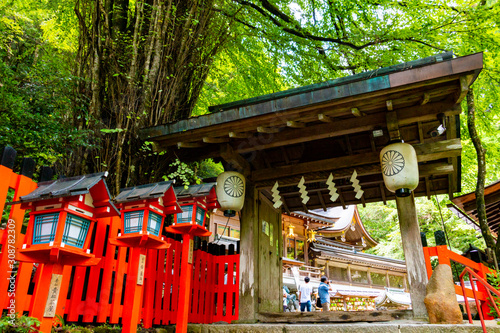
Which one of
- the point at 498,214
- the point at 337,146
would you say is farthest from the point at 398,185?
the point at 498,214

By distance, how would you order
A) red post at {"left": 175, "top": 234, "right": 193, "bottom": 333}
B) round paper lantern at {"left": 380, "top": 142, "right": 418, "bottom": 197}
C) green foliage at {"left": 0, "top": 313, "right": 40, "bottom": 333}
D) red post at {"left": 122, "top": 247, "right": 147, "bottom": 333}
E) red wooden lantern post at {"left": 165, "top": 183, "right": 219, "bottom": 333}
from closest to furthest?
1. green foliage at {"left": 0, "top": 313, "right": 40, "bottom": 333}
2. red post at {"left": 122, "top": 247, "right": 147, "bottom": 333}
3. red post at {"left": 175, "top": 234, "right": 193, "bottom": 333}
4. red wooden lantern post at {"left": 165, "top": 183, "right": 219, "bottom": 333}
5. round paper lantern at {"left": 380, "top": 142, "right": 418, "bottom": 197}

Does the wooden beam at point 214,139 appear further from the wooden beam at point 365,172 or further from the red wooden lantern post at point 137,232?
the red wooden lantern post at point 137,232

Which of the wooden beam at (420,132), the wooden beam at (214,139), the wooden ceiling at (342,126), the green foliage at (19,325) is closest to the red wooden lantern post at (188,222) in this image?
the wooden beam at (214,139)

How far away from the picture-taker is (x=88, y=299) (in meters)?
4.22

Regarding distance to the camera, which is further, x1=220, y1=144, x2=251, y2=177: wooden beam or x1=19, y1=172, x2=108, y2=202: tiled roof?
x1=220, y1=144, x2=251, y2=177: wooden beam

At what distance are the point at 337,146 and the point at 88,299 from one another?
229 inches

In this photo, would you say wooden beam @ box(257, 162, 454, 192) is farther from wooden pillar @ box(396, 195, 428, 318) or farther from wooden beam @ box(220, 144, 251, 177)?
wooden pillar @ box(396, 195, 428, 318)

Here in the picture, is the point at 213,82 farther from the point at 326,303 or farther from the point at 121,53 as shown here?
the point at 326,303

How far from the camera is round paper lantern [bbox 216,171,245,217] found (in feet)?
21.4

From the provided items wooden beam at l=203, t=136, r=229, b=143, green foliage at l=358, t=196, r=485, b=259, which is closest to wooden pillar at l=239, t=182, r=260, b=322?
wooden beam at l=203, t=136, r=229, b=143

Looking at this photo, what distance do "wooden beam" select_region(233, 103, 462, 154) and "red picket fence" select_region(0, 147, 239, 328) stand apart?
2630 mm

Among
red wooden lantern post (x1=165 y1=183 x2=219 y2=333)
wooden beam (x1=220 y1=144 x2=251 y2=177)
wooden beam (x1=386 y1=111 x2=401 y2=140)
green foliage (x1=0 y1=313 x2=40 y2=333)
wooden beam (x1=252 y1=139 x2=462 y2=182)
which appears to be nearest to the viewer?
green foliage (x1=0 y1=313 x2=40 y2=333)

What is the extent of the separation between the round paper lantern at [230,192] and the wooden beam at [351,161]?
943 mm

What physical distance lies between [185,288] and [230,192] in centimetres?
229
